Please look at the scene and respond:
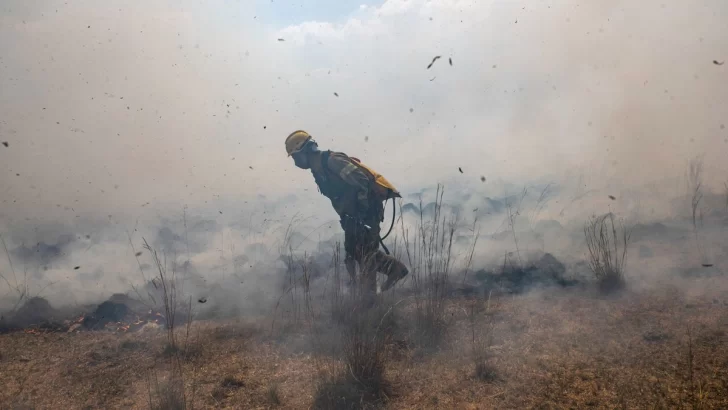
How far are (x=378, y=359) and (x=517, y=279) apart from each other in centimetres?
248

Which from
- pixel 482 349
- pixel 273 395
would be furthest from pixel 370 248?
pixel 273 395

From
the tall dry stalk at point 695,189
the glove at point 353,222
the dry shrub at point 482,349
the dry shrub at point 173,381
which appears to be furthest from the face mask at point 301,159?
the tall dry stalk at point 695,189

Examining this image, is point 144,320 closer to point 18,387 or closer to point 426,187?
point 18,387

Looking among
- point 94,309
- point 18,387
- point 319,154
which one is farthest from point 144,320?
point 319,154

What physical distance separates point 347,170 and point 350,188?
0.27 metres

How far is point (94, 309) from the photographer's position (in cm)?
479

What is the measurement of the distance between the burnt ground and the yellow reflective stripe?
137 centimetres

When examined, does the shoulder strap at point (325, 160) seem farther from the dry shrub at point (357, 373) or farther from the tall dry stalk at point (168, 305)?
the dry shrub at point (357, 373)

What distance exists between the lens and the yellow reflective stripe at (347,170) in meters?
4.45

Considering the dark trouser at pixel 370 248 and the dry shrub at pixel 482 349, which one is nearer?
the dry shrub at pixel 482 349

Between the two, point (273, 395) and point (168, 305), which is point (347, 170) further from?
point (273, 395)

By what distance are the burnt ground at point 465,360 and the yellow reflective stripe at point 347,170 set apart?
1372mm

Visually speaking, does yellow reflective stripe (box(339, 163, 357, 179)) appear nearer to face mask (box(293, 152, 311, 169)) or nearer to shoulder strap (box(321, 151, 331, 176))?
shoulder strap (box(321, 151, 331, 176))

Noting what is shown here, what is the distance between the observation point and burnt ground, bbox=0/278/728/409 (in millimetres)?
2674
